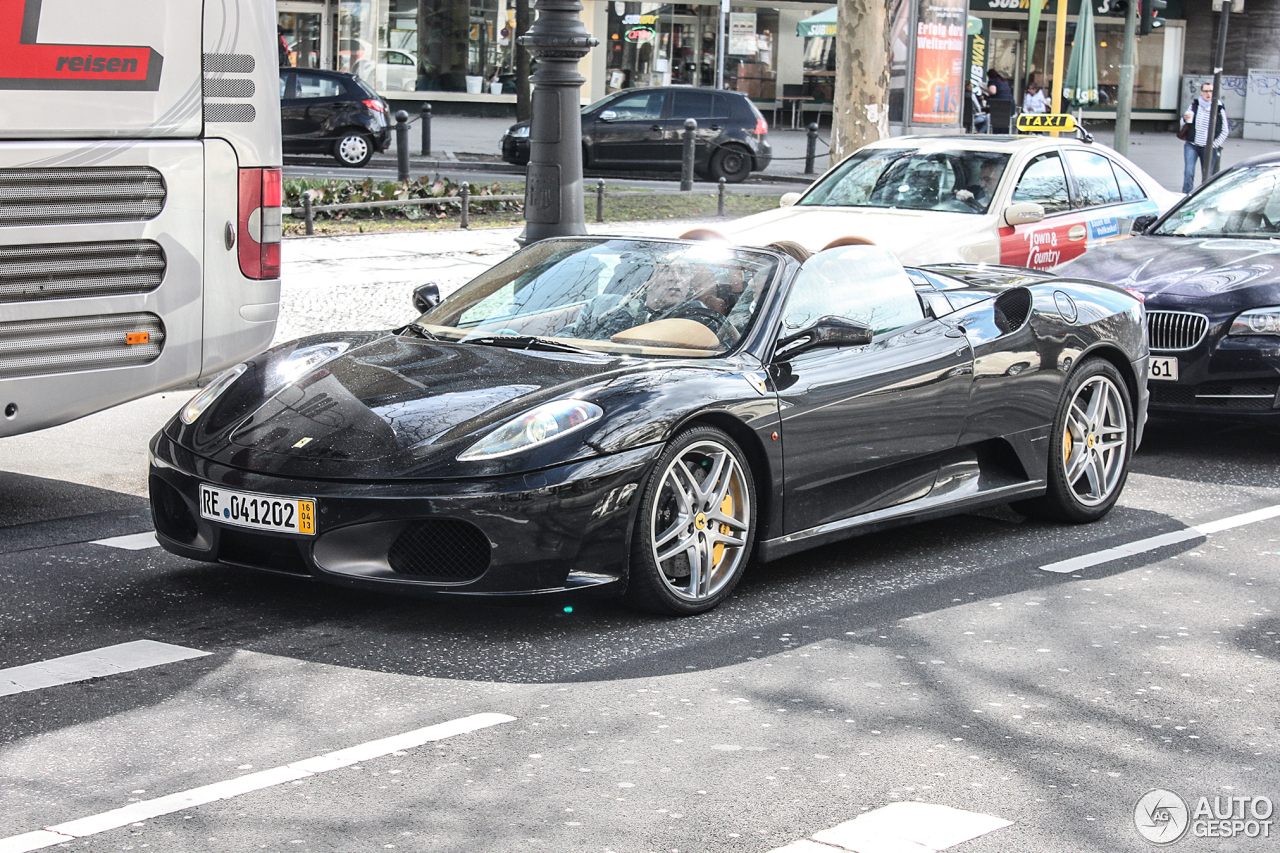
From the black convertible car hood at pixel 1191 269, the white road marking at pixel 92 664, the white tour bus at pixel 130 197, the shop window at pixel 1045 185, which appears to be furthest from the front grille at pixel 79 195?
the shop window at pixel 1045 185

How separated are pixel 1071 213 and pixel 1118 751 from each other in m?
7.94

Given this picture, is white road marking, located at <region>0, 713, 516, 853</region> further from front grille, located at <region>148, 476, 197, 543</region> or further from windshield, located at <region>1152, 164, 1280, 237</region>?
windshield, located at <region>1152, 164, 1280, 237</region>

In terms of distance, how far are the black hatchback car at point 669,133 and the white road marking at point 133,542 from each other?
20409 mm

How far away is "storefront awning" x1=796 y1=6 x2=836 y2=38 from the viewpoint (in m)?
38.0

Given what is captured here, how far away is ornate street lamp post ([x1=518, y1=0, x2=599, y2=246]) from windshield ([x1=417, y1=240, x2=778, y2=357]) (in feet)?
13.2

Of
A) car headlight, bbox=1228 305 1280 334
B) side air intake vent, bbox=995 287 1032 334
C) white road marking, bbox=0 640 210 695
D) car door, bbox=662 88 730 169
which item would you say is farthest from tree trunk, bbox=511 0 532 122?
white road marking, bbox=0 640 210 695

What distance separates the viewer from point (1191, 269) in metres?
8.96

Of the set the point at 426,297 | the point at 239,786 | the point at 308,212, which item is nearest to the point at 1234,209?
the point at 426,297

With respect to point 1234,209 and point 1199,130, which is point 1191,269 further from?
point 1199,130

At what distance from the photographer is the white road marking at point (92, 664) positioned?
4.58m

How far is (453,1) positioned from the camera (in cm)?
3744

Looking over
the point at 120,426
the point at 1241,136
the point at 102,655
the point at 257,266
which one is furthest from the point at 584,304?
the point at 1241,136

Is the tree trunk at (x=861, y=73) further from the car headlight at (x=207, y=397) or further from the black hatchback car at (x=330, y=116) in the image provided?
the car headlight at (x=207, y=397)

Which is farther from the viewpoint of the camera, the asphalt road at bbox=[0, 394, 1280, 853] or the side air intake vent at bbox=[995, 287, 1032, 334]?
the side air intake vent at bbox=[995, 287, 1032, 334]
